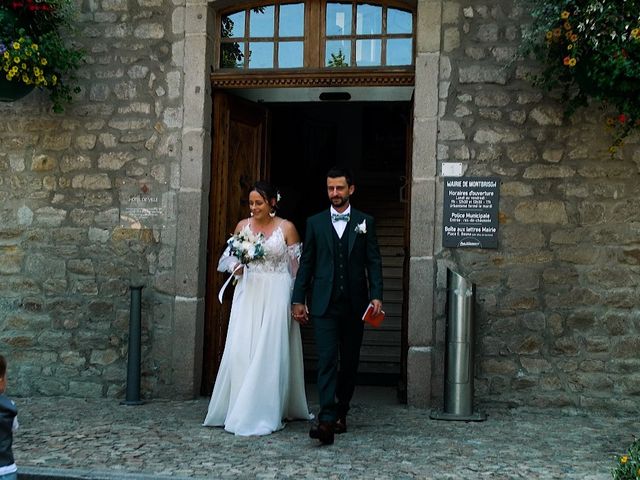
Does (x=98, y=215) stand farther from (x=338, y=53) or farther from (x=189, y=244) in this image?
(x=338, y=53)

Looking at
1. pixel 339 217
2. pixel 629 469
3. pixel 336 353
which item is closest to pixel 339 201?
pixel 339 217

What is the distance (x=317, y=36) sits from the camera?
737cm

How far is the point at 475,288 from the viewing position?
6.70 metres

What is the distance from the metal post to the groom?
5.40 feet

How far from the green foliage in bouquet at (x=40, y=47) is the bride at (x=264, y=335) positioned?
2160 mm

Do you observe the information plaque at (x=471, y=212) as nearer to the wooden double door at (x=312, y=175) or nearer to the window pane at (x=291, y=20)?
the wooden double door at (x=312, y=175)

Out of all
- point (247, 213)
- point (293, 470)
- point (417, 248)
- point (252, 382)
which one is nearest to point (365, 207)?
point (247, 213)

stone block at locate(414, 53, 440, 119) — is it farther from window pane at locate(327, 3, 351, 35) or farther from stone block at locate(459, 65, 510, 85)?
window pane at locate(327, 3, 351, 35)

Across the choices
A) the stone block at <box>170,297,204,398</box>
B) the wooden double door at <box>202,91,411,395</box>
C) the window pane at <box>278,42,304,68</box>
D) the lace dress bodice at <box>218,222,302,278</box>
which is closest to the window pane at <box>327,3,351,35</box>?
the window pane at <box>278,42,304,68</box>

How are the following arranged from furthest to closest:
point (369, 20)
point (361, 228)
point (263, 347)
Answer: point (369, 20) → point (263, 347) → point (361, 228)

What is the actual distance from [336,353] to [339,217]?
95cm

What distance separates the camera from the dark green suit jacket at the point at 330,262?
233 inches

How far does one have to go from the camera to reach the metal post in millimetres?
7031

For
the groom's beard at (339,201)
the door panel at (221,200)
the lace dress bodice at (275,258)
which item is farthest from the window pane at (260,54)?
the groom's beard at (339,201)
